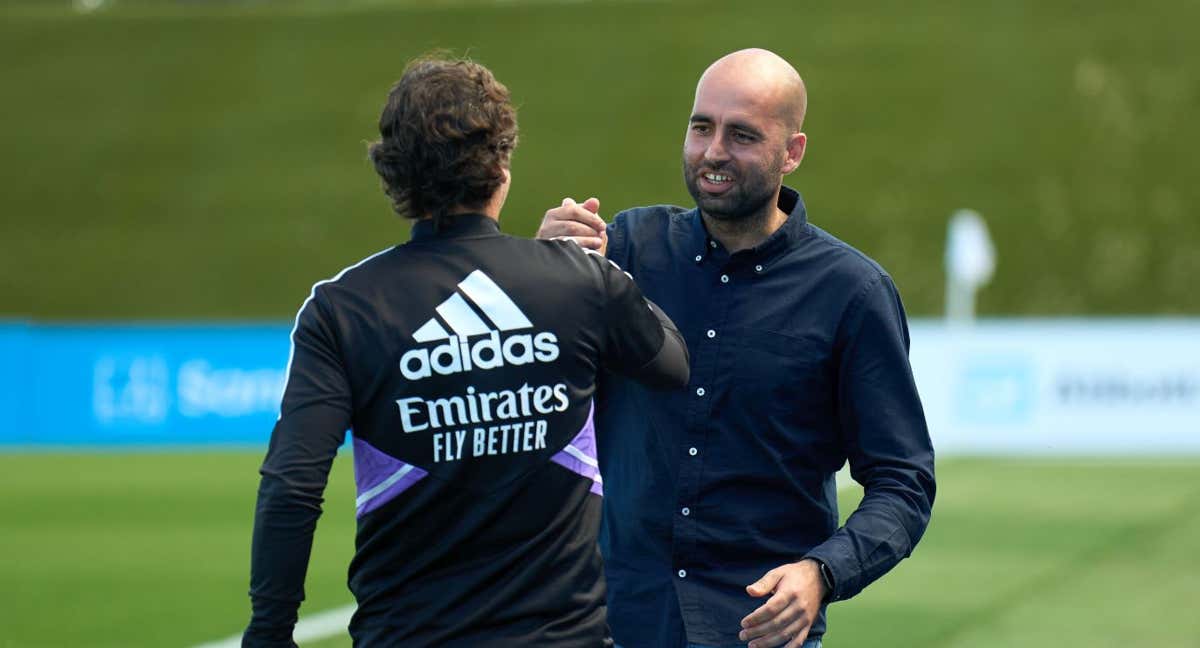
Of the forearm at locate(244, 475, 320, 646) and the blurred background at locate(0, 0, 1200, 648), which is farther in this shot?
the blurred background at locate(0, 0, 1200, 648)

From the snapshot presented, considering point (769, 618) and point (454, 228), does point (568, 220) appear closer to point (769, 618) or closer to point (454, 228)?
point (454, 228)

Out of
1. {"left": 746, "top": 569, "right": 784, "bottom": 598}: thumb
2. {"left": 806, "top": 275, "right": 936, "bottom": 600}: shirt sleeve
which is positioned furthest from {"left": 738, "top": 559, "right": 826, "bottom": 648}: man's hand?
{"left": 806, "top": 275, "right": 936, "bottom": 600}: shirt sleeve

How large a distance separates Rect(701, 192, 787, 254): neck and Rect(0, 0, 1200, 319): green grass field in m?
31.3

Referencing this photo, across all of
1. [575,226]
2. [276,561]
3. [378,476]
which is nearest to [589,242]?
[575,226]

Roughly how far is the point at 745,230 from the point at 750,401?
0.44 metres

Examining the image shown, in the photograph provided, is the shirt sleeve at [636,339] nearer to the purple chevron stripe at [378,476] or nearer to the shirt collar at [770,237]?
the purple chevron stripe at [378,476]

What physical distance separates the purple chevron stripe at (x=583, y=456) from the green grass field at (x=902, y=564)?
5.51 m

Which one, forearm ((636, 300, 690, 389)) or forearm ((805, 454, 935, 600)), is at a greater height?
forearm ((636, 300, 690, 389))

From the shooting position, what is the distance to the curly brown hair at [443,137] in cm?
339

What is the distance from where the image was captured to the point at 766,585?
147 inches

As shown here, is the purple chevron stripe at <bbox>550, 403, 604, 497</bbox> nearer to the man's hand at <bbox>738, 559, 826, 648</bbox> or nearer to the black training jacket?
the black training jacket

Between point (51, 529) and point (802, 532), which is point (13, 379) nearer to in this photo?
point (51, 529)

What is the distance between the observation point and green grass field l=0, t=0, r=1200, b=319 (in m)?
36.5

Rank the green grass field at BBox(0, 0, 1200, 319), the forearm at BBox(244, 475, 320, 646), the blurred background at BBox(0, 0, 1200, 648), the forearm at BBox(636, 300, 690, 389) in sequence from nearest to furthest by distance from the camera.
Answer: the forearm at BBox(244, 475, 320, 646), the forearm at BBox(636, 300, 690, 389), the blurred background at BBox(0, 0, 1200, 648), the green grass field at BBox(0, 0, 1200, 319)
